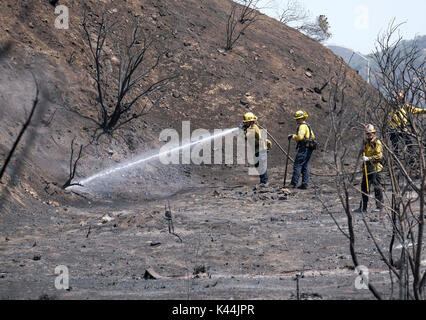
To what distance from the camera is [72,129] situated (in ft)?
47.9

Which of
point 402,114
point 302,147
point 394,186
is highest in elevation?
point 302,147

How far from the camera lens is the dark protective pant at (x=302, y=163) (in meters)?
13.5

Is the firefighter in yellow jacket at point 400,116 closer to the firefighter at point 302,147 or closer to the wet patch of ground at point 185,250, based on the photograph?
the wet patch of ground at point 185,250

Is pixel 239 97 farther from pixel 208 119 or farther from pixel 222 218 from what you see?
pixel 222 218

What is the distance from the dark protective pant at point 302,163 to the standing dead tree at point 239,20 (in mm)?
8509

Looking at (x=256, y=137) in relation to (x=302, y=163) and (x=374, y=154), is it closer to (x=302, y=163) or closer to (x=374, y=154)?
(x=302, y=163)

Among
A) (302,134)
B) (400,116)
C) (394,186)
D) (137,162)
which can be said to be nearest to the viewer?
(394,186)

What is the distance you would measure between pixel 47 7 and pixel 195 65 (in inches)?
193

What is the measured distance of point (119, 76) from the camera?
15.4 meters

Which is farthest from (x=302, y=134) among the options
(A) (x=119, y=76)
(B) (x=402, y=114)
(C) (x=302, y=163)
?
(B) (x=402, y=114)

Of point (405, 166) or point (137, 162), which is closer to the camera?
point (405, 166)

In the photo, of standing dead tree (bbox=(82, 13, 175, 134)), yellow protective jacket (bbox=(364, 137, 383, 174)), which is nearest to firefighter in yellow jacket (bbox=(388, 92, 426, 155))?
yellow protective jacket (bbox=(364, 137, 383, 174))

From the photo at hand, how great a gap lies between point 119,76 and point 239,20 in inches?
357
